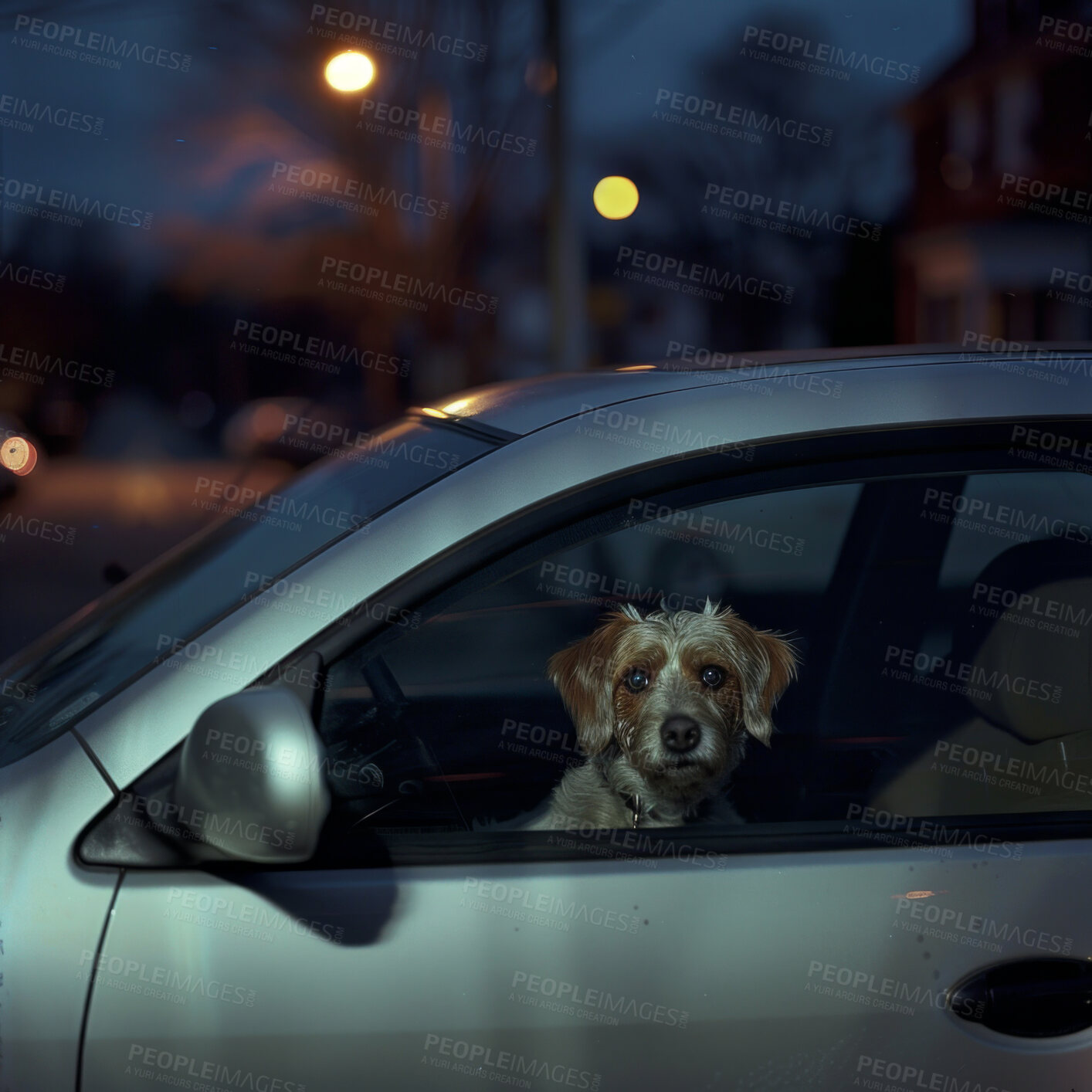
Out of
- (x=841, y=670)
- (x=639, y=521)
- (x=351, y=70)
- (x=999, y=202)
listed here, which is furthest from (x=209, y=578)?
(x=999, y=202)

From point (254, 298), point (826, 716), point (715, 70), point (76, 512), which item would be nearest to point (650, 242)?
point (715, 70)

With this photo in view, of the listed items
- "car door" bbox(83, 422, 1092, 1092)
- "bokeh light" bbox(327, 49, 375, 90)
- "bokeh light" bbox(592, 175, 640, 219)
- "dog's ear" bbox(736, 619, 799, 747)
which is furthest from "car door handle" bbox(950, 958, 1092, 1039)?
"bokeh light" bbox(327, 49, 375, 90)

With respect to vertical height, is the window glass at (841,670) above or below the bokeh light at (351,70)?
below

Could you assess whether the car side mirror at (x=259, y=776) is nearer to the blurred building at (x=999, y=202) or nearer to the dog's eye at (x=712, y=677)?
the dog's eye at (x=712, y=677)

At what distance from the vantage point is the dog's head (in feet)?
7.20

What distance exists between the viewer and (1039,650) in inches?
79.0

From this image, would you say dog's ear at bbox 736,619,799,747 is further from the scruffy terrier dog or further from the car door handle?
the car door handle

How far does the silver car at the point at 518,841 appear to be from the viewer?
4.84 feet

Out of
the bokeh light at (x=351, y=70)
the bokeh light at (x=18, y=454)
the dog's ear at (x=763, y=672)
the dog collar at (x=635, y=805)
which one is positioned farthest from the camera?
the bokeh light at (x=18, y=454)

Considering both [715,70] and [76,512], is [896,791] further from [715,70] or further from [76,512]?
[76,512]

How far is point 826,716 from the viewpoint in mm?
2234

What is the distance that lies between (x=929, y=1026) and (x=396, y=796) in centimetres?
86

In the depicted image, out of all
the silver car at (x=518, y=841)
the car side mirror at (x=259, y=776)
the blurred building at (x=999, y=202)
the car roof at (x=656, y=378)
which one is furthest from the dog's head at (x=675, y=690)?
the blurred building at (x=999, y=202)

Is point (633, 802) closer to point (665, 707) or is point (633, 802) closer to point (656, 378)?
point (665, 707)
